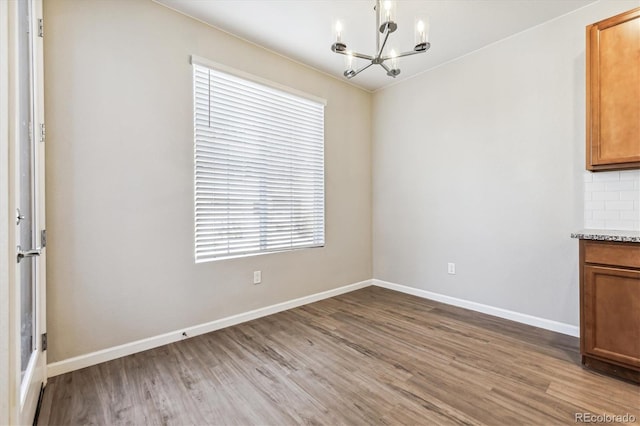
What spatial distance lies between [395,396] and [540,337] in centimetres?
163

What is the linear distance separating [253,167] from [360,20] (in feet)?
5.49

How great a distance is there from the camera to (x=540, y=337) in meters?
2.50

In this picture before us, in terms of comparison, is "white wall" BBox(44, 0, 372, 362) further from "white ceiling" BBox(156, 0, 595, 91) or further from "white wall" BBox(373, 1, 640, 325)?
"white wall" BBox(373, 1, 640, 325)

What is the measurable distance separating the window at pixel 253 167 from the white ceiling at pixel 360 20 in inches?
17.1

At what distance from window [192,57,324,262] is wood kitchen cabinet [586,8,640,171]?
2477mm

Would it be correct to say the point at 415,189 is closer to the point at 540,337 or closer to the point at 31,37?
the point at 540,337

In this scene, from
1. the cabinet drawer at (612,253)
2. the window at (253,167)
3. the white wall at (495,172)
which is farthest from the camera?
the window at (253,167)

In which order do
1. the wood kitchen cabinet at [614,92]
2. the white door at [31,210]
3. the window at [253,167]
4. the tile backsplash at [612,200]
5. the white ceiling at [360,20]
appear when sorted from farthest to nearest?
1. the window at [253,167]
2. the white ceiling at [360,20]
3. the tile backsplash at [612,200]
4. the wood kitchen cabinet at [614,92]
5. the white door at [31,210]

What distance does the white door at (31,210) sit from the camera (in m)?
1.41

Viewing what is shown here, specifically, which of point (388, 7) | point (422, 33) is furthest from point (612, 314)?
point (388, 7)

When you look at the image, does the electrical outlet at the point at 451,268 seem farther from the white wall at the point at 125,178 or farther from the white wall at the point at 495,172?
the white wall at the point at 125,178

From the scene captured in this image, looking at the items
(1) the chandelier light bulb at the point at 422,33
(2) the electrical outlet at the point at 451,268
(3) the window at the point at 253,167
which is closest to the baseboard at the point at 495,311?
(2) the electrical outlet at the point at 451,268

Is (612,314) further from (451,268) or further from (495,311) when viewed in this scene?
(451,268)

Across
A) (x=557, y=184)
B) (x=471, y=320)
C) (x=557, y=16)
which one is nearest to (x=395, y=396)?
(x=471, y=320)
